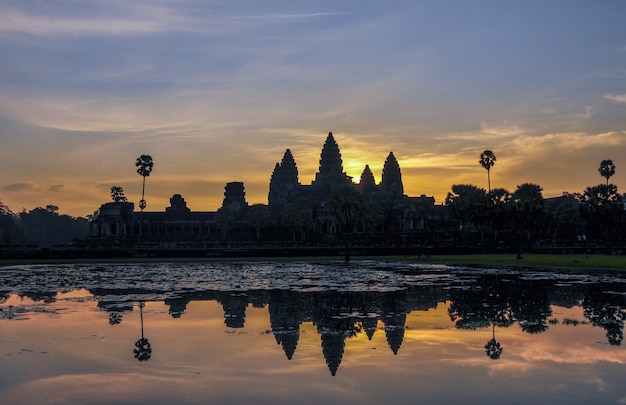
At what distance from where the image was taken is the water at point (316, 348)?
10.8m

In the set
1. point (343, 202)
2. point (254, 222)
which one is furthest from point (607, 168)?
point (254, 222)

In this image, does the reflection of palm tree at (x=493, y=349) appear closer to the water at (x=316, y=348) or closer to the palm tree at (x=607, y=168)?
the water at (x=316, y=348)

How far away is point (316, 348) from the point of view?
1464 cm

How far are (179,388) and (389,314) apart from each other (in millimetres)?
10671

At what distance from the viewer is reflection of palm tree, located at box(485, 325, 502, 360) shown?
44.5 ft

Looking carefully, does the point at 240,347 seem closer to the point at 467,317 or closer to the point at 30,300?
the point at 467,317

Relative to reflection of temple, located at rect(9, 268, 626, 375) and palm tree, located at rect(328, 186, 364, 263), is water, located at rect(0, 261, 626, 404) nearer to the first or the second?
reflection of temple, located at rect(9, 268, 626, 375)

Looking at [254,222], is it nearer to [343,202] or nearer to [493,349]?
[343,202]

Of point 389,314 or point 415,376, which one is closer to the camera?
point 415,376

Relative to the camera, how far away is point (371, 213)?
132625 millimetres

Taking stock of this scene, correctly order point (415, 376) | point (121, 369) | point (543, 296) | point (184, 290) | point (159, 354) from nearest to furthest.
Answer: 1. point (415, 376)
2. point (121, 369)
3. point (159, 354)
4. point (543, 296)
5. point (184, 290)

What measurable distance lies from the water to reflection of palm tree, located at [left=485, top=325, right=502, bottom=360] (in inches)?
2.9

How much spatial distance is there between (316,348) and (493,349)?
4151 mm

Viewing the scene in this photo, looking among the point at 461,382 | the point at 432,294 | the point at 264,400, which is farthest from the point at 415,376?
the point at 432,294
